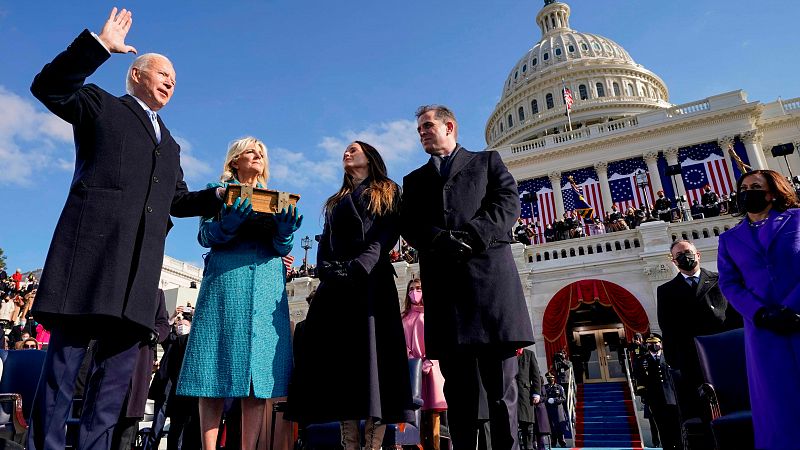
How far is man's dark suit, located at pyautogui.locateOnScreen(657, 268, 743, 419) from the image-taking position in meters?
4.55

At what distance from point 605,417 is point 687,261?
1169 cm

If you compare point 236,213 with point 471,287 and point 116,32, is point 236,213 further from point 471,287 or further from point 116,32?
point 471,287

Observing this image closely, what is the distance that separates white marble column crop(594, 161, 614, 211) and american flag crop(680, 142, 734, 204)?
422cm

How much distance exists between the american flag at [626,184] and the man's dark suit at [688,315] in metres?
26.3

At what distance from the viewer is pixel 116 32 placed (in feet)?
7.70

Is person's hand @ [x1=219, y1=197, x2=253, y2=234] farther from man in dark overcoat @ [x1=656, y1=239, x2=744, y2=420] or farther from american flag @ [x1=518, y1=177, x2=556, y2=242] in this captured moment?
american flag @ [x1=518, y1=177, x2=556, y2=242]

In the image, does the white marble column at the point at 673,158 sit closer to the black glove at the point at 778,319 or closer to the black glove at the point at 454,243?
the black glove at the point at 778,319

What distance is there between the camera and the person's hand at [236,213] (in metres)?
2.72

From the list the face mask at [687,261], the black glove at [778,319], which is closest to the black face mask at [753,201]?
the black glove at [778,319]

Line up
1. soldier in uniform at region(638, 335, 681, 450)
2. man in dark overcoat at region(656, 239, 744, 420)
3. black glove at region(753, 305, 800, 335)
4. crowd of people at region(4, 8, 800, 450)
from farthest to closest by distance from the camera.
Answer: soldier in uniform at region(638, 335, 681, 450) → man in dark overcoat at region(656, 239, 744, 420) → black glove at region(753, 305, 800, 335) → crowd of people at region(4, 8, 800, 450)

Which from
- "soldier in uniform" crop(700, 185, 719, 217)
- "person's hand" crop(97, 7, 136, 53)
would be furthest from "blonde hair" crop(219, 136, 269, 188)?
"soldier in uniform" crop(700, 185, 719, 217)

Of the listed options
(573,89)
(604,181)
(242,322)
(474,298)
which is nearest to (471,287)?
(474,298)

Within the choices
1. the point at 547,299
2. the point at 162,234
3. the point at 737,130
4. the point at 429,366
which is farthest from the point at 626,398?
the point at 737,130

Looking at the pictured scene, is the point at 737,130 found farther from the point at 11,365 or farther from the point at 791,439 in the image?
the point at 11,365
